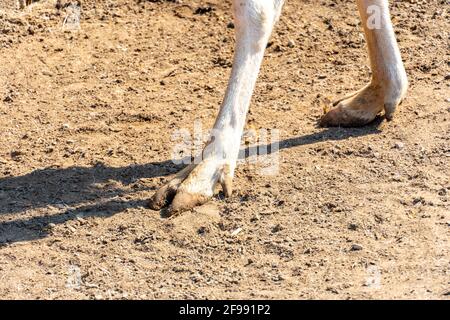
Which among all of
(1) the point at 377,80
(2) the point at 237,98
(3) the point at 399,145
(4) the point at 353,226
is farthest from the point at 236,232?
(1) the point at 377,80

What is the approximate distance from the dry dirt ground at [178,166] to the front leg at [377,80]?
0.34 ft

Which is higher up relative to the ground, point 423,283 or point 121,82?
point 121,82

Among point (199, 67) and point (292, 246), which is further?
point (199, 67)

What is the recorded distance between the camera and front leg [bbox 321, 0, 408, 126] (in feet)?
21.9

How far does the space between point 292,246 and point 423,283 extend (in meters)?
0.76

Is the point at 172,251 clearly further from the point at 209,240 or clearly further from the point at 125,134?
the point at 125,134

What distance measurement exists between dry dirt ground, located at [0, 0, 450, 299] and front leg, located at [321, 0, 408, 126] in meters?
0.10


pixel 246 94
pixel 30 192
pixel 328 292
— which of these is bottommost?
pixel 328 292

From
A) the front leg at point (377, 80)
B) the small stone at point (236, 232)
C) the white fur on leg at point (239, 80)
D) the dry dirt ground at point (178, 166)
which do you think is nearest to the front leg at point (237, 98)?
the white fur on leg at point (239, 80)

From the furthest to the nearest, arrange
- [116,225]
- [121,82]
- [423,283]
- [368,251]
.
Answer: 1. [121,82]
2. [116,225]
3. [368,251]
4. [423,283]

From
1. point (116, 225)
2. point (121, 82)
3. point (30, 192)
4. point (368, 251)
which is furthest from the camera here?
point (121, 82)

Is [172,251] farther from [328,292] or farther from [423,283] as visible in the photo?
[423,283]

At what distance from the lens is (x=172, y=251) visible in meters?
5.44

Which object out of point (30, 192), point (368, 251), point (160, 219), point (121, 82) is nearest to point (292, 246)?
point (368, 251)
